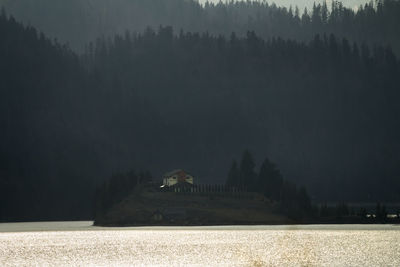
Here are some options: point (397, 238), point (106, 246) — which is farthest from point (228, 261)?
point (397, 238)

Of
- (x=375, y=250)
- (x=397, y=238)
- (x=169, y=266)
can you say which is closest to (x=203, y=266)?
(x=169, y=266)

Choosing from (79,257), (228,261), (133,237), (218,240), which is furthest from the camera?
(133,237)

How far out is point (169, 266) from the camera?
3846 inches

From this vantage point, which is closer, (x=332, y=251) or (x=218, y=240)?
(x=332, y=251)

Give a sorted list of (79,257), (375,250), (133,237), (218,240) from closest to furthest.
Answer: (79,257), (375,250), (218,240), (133,237)

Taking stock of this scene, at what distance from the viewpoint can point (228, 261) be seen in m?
104

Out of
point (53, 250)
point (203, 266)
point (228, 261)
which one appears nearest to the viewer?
point (203, 266)

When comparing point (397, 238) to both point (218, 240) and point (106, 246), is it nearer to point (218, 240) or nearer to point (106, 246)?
point (218, 240)

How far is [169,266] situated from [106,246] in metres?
42.5

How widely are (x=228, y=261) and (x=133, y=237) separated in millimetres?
63885

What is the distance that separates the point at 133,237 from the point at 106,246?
88.3ft

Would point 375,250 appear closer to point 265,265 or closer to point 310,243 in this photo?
point 310,243

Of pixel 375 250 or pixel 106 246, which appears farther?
pixel 106 246

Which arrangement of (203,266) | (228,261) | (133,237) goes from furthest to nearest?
(133,237), (228,261), (203,266)
